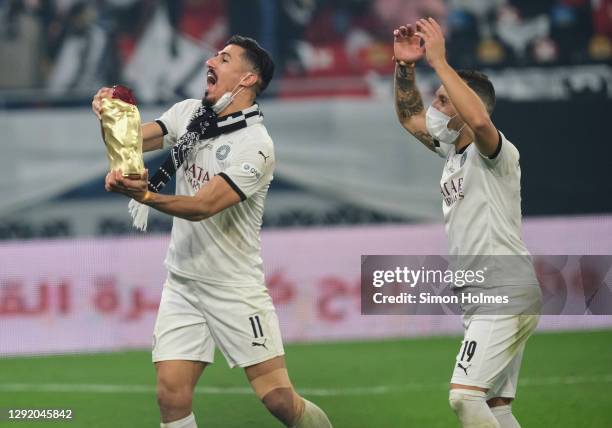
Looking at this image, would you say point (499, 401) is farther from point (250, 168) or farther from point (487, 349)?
point (250, 168)

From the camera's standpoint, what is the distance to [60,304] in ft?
34.6

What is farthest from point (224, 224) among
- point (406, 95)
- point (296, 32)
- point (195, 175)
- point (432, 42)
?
→ point (296, 32)

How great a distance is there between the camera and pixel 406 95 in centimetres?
608

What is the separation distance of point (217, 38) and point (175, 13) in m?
0.54

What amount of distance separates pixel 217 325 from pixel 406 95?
5.21 ft

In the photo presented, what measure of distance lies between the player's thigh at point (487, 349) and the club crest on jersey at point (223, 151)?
1.42 meters

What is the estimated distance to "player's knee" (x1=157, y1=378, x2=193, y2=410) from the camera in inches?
215

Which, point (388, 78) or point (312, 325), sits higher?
point (388, 78)

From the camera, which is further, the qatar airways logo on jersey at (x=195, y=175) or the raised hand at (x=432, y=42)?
the qatar airways logo on jersey at (x=195, y=175)

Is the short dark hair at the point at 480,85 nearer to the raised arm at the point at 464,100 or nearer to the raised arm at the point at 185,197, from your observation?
the raised arm at the point at 464,100

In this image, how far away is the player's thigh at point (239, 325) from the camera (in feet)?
18.4

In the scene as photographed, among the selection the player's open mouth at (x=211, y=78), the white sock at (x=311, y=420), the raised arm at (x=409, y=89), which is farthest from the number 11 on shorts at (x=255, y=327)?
the raised arm at (x=409, y=89)

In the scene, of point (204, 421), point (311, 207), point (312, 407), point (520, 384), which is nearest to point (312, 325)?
point (311, 207)

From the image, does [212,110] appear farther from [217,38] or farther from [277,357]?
[217,38]
